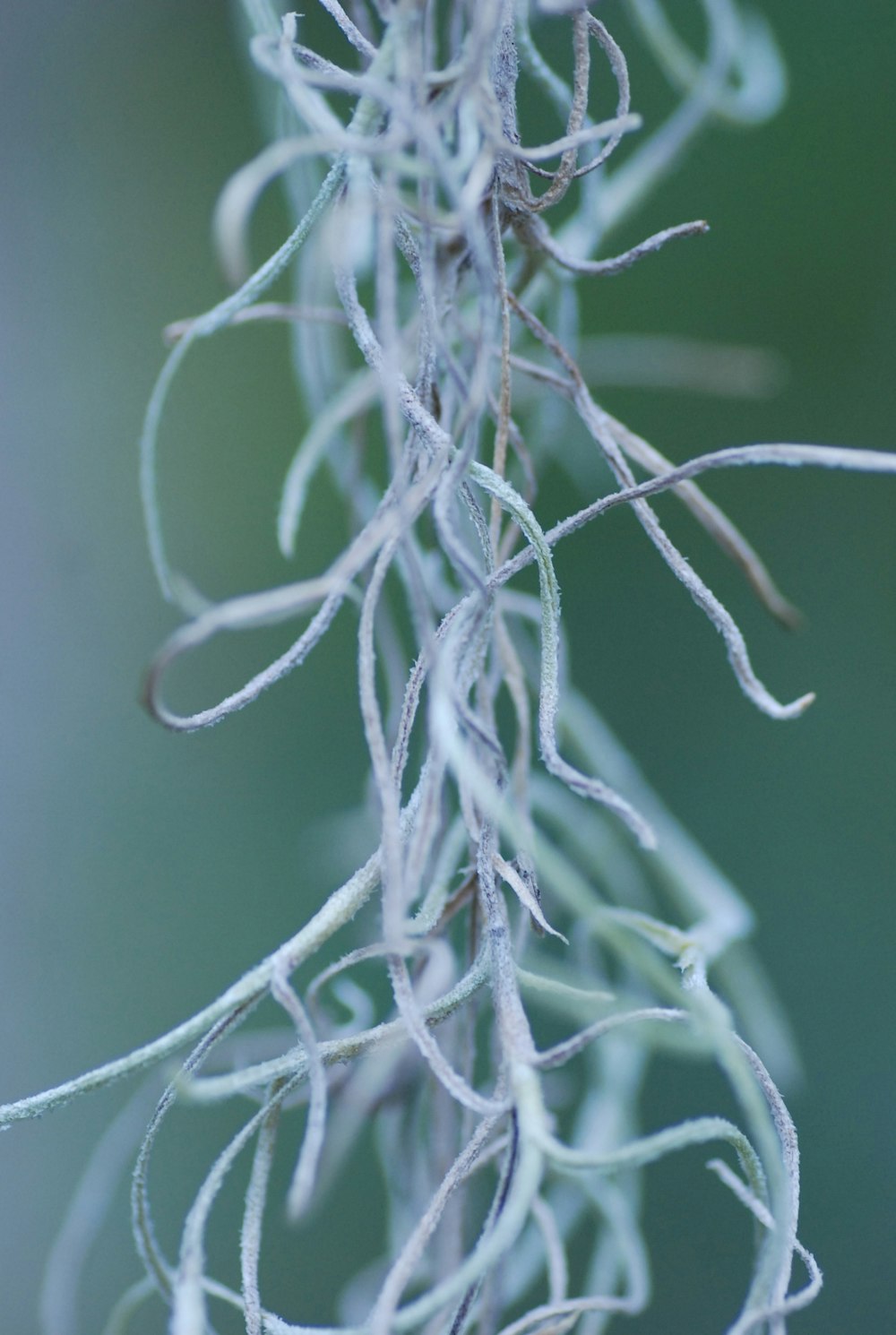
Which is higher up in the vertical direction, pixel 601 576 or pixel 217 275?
pixel 217 275

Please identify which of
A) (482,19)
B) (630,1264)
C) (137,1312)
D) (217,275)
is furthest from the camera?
(217,275)

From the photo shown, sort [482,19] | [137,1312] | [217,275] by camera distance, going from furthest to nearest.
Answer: [217,275]
[137,1312]
[482,19]

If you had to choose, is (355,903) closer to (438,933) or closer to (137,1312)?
(438,933)

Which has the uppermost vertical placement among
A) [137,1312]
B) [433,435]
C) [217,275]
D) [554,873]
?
[217,275]

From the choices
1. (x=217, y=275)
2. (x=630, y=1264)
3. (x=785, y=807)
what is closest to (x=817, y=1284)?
(x=630, y=1264)

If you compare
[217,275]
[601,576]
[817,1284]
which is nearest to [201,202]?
[217,275]

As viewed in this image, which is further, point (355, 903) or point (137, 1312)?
point (137, 1312)
